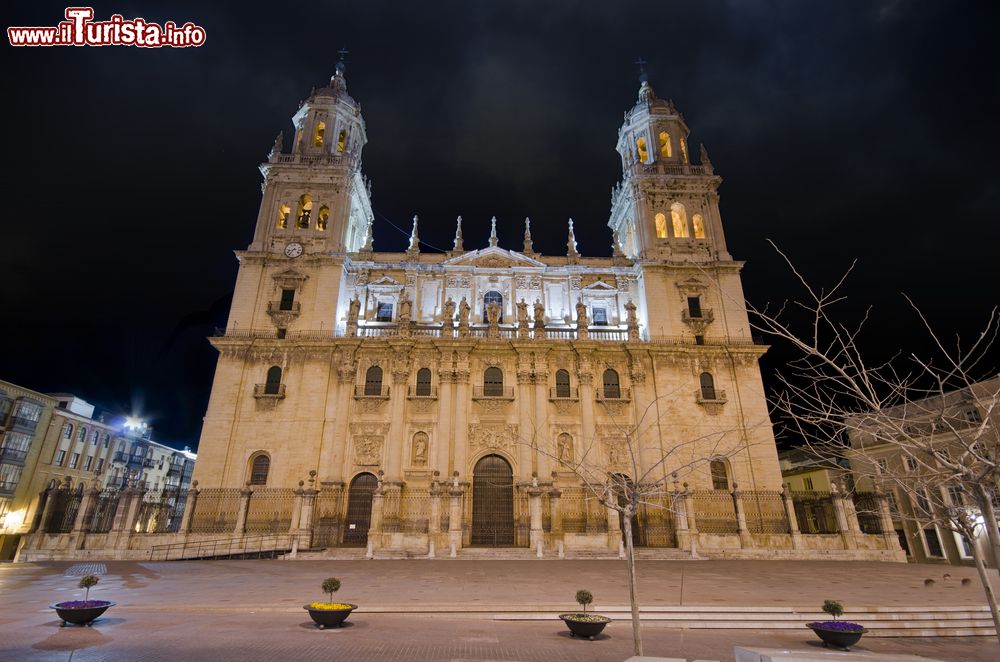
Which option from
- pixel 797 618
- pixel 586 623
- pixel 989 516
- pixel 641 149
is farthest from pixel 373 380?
pixel 641 149

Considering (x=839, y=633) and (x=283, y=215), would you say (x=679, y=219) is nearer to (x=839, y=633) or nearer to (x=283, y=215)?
(x=283, y=215)

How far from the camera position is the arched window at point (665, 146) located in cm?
3475

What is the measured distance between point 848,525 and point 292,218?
32118 mm

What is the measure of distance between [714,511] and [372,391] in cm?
1766

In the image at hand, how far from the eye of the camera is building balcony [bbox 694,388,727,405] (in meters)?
26.4

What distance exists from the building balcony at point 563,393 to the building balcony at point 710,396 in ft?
20.5

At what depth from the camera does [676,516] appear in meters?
22.8

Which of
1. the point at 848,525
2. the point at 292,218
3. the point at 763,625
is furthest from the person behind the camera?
the point at 292,218

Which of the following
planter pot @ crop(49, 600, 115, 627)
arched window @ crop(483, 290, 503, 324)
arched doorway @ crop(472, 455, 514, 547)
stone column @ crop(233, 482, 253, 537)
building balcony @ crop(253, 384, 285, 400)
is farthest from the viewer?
arched window @ crop(483, 290, 503, 324)

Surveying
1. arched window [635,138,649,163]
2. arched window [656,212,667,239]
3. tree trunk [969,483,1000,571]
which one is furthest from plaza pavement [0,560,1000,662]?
arched window [635,138,649,163]

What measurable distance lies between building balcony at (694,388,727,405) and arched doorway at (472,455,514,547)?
10443 millimetres

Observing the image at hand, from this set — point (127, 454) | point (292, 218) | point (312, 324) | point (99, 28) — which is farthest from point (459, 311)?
point (127, 454)

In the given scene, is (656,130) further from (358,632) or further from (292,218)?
(358,632)

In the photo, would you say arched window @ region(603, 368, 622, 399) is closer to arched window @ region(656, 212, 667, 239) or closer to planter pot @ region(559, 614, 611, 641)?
arched window @ region(656, 212, 667, 239)
